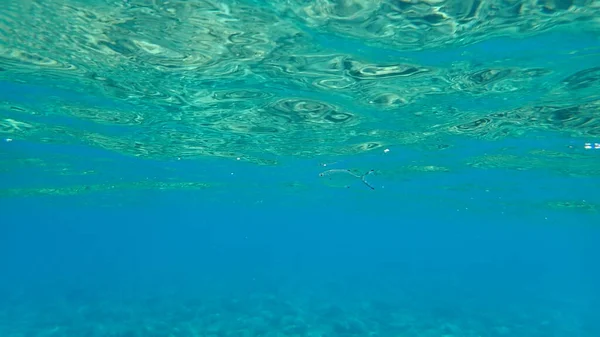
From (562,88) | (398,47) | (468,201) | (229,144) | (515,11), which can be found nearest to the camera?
(515,11)

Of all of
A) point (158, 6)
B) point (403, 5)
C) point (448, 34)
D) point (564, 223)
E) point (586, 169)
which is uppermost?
point (564, 223)

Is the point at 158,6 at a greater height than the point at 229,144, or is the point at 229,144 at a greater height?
the point at 229,144

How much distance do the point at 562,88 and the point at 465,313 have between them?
22234 millimetres

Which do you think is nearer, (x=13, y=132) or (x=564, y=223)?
(x=13, y=132)

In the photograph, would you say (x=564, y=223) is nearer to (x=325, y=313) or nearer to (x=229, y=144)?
(x=325, y=313)

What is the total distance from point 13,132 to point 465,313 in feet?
106

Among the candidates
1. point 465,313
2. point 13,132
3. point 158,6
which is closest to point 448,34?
point 158,6

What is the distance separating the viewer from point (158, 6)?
8969 millimetres

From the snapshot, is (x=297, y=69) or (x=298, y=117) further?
(x=298, y=117)

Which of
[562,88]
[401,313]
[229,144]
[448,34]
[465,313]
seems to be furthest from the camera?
[465,313]

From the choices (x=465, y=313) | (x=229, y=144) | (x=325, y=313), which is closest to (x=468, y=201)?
(x=465, y=313)

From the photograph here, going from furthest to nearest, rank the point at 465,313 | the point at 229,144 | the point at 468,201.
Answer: the point at 468,201 < the point at 465,313 < the point at 229,144

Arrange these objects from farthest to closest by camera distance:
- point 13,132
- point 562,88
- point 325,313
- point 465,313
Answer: point 465,313 < point 325,313 < point 13,132 < point 562,88

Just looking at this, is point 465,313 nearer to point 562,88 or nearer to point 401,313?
point 401,313
